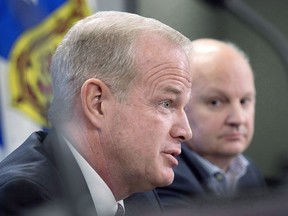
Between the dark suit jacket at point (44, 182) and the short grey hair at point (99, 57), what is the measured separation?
97mm

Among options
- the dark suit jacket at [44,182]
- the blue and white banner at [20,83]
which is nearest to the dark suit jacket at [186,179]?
the dark suit jacket at [44,182]

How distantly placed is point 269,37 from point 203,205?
0.91m

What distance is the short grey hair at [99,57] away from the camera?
1752mm

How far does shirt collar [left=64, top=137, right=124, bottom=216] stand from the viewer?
1656mm

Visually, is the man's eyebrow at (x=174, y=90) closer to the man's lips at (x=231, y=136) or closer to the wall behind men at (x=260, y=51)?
the wall behind men at (x=260, y=51)

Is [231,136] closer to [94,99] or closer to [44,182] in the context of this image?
[94,99]

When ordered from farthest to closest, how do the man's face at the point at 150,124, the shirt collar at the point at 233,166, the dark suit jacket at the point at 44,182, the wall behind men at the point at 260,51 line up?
the shirt collar at the point at 233,166 → the wall behind men at the point at 260,51 → the man's face at the point at 150,124 → the dark suit jacket at the point at 44,182

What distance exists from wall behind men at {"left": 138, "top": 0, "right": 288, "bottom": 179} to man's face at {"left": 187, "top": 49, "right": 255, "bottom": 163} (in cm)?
10

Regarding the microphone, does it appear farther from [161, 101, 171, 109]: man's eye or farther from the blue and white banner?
the blue and white banner

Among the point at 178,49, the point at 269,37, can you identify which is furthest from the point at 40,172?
the point at 269,37

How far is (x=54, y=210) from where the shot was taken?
95cm

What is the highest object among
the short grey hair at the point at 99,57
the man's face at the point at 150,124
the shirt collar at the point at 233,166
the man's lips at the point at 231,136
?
the man's lips at the point at 231,136

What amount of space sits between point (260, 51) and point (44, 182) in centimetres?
175

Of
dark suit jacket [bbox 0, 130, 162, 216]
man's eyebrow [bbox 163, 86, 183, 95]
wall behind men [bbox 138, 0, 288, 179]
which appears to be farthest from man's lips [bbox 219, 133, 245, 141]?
man's eyebrow [bbox 163, 86, 183, 95]
